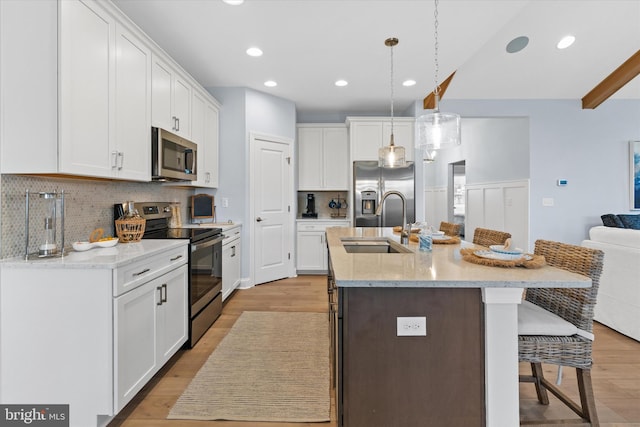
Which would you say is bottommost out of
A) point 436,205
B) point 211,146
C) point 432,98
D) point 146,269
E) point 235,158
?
point 146,269

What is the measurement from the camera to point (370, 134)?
5.04 metres

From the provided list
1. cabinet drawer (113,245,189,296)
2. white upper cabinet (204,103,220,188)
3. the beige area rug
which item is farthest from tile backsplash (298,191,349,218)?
cabinet drawer (113,245,189,296)

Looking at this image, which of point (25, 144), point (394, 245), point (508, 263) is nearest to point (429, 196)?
point (394, 245)

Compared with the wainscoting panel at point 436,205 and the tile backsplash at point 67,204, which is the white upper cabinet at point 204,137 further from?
the wainscoting panel at point 436,205

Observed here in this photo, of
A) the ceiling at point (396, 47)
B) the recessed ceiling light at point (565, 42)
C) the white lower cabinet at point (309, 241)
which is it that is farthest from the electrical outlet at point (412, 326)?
the recessed ceiling light at point (565, 42)

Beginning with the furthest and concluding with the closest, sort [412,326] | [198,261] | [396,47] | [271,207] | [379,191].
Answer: [379,191], [271,207], [396,47], [198,261], [412,326]

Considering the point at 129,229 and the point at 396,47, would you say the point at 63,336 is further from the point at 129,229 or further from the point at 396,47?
the point at 396,47

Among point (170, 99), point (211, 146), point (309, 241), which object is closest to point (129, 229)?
point (170, 99)

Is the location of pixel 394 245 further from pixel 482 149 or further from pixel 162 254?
pixel 482 149

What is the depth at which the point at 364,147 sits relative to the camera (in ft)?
16.5

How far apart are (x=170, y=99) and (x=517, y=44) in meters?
3.90

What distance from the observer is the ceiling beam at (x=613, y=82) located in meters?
4.06

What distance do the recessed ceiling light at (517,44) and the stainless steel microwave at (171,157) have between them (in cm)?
382

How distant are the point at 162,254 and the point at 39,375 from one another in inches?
32.9
